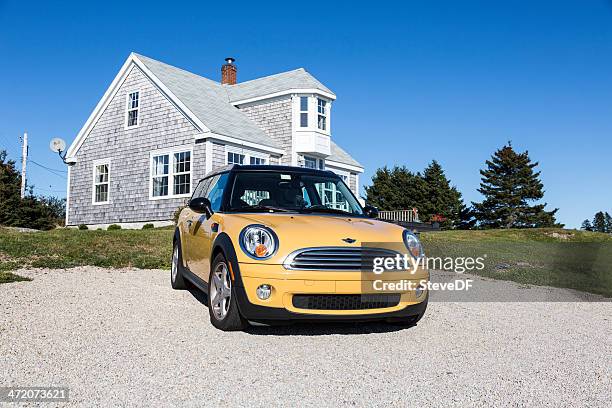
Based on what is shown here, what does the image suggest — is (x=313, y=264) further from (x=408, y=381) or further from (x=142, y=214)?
(x=142, y=214)

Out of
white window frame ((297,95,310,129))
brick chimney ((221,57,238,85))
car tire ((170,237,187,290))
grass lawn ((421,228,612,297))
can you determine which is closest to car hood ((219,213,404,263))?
car tire ((170,237,187,290))

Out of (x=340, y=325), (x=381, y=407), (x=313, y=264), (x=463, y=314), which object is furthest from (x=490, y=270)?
(x=381, y=407)

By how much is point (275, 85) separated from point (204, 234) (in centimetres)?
2102

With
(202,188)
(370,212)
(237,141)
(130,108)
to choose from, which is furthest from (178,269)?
(130,108)

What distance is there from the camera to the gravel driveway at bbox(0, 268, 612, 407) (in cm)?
352

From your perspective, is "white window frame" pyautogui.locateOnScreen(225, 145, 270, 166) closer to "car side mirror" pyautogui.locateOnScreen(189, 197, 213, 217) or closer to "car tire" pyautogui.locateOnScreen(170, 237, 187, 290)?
"car tire" pyautogui.locateOnScreen(170, 237, 187, 290)

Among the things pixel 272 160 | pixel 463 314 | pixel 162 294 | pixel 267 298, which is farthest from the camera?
pixel 272 160

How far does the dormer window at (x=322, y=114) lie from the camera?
1003 inches

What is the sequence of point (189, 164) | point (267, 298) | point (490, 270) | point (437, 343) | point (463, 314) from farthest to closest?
point (189, 164), point (490, 270), point (463, 314), point (437, 343), point (267, 298)

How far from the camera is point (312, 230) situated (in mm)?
4977

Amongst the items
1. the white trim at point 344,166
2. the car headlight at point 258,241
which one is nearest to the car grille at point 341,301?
the car headlight at point 258,241

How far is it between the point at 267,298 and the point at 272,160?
64.3 feet

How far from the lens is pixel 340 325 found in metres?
5.63

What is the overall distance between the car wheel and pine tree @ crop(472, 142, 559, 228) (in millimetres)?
50690
